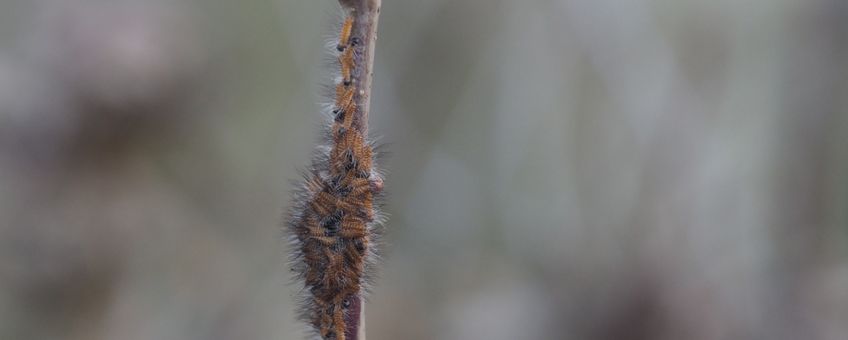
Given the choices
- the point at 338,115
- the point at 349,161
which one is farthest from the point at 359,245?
the point at 338,115

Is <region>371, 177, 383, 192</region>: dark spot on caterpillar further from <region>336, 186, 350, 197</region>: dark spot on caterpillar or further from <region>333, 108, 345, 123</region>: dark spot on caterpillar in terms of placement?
<region>333, 108, 345, 123</region>: dark spot on caterpillar

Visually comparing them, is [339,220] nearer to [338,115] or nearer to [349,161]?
[349,161]

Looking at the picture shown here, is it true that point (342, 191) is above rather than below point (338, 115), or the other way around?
below

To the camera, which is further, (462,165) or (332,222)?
(462,165)

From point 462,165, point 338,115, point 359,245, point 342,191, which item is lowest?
point 462,165

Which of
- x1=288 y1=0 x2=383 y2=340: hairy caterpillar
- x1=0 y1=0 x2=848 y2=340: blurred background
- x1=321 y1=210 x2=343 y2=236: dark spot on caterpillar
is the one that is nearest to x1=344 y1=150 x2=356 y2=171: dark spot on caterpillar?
x1=288 y1=0 x2=383 y2=340: hairy caterpillar

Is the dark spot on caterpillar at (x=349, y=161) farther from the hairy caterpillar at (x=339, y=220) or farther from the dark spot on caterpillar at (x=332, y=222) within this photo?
the dark spot on caterpillar at (x=332, y=222)

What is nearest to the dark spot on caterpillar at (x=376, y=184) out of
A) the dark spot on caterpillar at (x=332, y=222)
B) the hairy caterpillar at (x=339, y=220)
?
the hairy caterpillar at (x=339, y=220)
